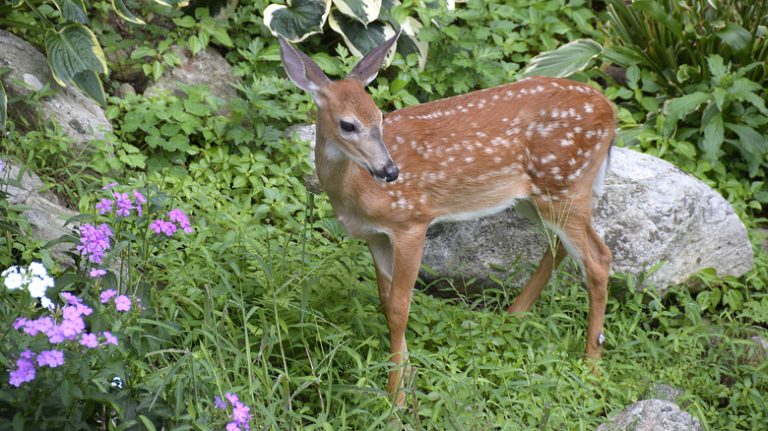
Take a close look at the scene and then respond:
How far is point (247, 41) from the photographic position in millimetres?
6855

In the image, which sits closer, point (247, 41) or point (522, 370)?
point (522, 370)

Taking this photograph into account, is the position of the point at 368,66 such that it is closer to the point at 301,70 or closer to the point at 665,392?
the point at 301,70

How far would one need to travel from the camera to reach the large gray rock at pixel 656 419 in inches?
157

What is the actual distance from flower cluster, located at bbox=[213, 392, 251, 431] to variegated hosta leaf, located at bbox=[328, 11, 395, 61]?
3805 millimetres

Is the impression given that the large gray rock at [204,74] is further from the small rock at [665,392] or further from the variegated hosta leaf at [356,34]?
the small rock at [665,392]

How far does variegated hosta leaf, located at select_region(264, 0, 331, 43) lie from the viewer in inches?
257

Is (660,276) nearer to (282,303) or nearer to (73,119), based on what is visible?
(282,303)

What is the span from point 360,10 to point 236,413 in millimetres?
4086

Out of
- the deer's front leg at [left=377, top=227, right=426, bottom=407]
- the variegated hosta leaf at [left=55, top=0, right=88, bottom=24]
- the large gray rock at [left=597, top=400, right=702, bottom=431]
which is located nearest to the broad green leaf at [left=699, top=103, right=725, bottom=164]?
the deer's front leg at [left=377, top=227, right=426, bottom=407]

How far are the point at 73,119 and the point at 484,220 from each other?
241 cm

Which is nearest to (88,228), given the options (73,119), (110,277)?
(110,277)

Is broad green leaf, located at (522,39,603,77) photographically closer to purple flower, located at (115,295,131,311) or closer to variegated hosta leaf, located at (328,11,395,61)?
variegated hosta leaf, located at (328,11,395,61)

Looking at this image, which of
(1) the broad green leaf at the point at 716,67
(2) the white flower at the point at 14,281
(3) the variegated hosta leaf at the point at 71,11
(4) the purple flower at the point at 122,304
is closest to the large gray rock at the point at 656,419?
(4) the purple flower at the point at 122,304

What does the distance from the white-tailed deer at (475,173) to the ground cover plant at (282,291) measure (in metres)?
0.26
